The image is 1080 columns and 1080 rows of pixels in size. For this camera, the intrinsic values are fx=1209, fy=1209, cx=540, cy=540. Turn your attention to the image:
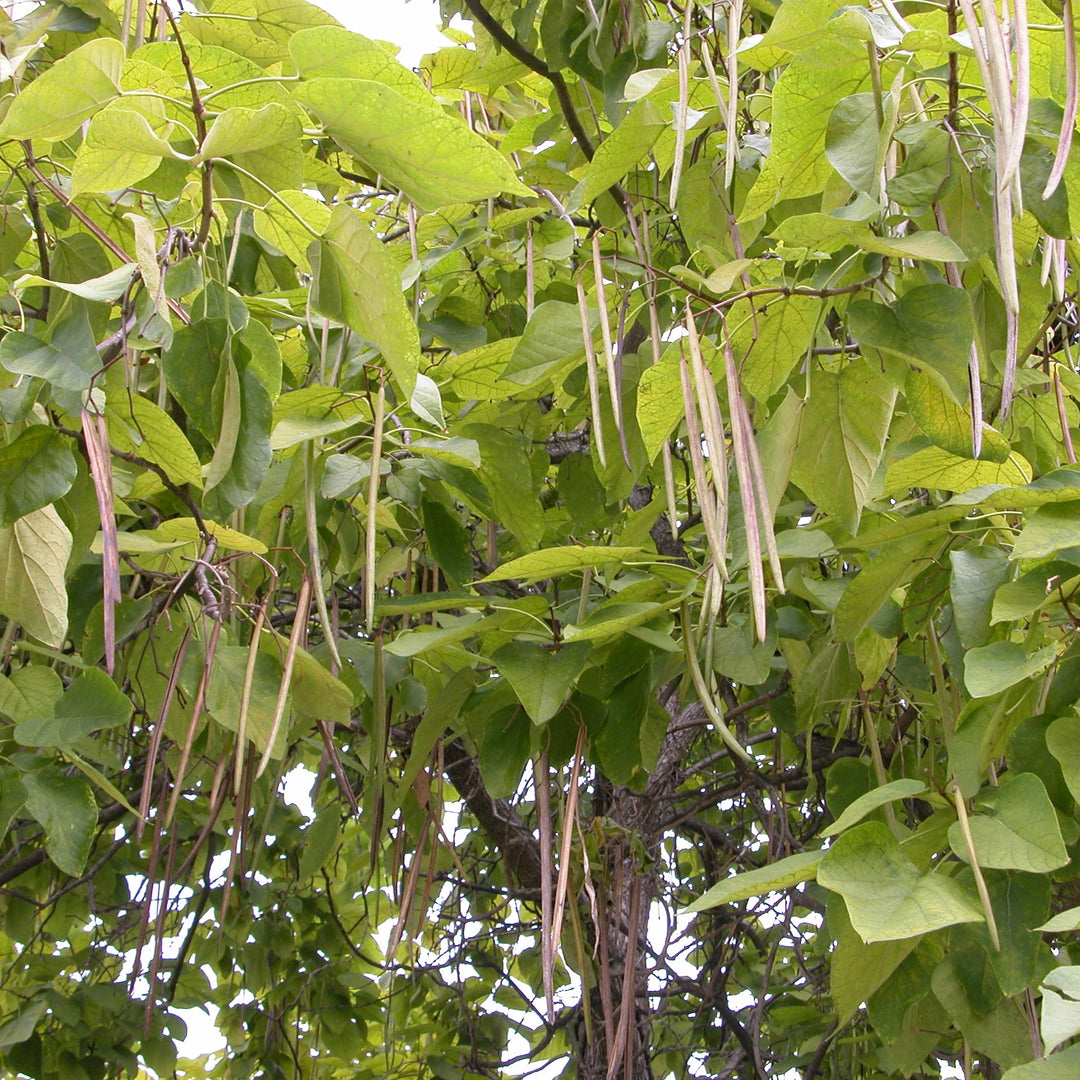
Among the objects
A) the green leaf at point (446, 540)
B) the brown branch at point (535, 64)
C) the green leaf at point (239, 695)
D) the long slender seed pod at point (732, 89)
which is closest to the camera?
the long slender seed pod at point (732, 89)

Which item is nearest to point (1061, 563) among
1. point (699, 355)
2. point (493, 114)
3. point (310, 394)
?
point (699, 355)

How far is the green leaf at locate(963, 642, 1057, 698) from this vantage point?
0.75 meters

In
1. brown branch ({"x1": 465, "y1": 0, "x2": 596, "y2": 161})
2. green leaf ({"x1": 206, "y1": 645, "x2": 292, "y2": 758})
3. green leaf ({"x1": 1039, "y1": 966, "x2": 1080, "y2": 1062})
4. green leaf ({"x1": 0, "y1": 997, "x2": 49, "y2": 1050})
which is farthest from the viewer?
green leaf ({"x1": 0, "y1": 997, "x2": 49, "y2": 1050})

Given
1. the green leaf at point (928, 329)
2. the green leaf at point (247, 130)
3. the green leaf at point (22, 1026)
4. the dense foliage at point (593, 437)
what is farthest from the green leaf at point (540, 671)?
the green leaf at point (22, 1026)

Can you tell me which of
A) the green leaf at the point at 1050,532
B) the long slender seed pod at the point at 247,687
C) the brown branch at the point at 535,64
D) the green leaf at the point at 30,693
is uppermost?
the brown branch at the point at 535,64

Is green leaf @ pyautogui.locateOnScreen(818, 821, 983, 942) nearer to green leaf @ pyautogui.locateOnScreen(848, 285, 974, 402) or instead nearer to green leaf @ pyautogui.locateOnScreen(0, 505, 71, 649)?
green leaf @ pyautogui.locateOnScreen(848, 285, 974, 402)

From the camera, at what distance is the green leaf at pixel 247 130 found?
28.5 inches

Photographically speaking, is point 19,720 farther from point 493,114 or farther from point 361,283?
point 493,114

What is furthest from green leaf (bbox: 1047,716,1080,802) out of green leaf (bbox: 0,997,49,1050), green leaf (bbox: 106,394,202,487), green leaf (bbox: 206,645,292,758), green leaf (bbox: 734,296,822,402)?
green leaf (bbox: 0,997,49,1050)

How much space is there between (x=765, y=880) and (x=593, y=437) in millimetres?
546

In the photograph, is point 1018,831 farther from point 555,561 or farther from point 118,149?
point 118,149

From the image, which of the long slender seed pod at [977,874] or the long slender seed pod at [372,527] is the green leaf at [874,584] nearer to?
the long slender seed pod at [977,874]

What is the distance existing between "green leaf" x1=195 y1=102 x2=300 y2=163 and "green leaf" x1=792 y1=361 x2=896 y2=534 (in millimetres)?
448

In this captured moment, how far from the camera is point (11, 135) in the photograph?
0.75 meters
